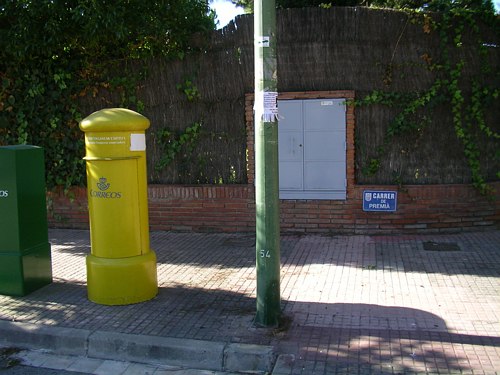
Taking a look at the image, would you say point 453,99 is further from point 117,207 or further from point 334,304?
point 117,207

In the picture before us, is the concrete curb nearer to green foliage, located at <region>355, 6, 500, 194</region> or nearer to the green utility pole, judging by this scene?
the green utility pole

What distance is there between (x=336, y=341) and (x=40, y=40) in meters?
6.30

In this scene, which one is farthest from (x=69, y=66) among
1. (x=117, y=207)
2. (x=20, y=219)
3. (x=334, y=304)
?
(x=334, y=304)

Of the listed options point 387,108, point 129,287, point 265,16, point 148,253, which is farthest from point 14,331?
point 387,108

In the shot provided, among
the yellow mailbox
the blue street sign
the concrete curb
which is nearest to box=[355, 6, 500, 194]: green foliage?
the blue street sign

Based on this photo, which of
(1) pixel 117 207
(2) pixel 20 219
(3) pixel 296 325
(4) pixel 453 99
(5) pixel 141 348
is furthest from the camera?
(4) pixel 453 99

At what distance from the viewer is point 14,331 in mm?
4898

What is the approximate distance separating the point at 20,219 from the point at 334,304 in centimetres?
346

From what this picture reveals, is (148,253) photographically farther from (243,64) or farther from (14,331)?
(243,64)

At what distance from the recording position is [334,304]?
5.37m

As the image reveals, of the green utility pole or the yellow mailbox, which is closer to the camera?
the green utility pole

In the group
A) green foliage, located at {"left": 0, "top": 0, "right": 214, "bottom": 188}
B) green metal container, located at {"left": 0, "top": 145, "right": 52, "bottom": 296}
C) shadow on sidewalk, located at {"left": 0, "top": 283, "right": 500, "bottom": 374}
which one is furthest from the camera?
green foliage, located at {"left": 0, "top": 0, "right": 214, "bottom": 188}

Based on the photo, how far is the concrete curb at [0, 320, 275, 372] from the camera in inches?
169

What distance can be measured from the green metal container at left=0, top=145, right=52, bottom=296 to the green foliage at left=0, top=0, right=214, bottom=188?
2825 millimetres
